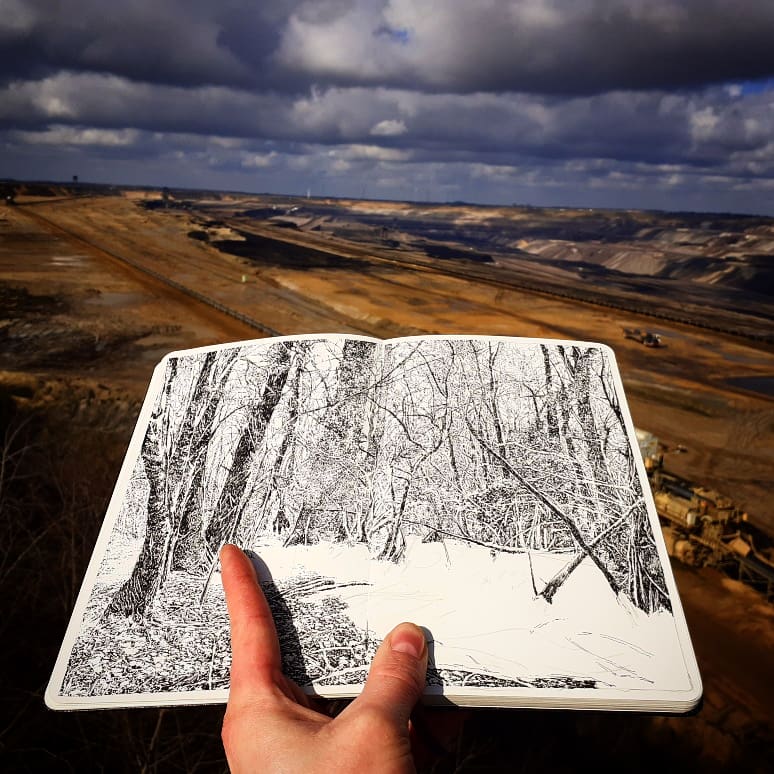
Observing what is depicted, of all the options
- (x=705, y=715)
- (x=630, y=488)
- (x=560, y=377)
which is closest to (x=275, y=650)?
(x=630, y=488)

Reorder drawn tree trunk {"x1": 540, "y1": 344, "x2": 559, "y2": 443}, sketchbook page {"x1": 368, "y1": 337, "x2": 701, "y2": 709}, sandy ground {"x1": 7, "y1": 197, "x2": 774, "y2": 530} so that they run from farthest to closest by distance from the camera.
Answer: sandy ground {"x1": 7, "y1": 197, "x2": 774, "y2": 530} → drawn tree trunk {"x1": 540, "y1": 344, "x2": 559, "y2": 443} → sketchbook page {"x1": 368, "y1": 337, "x2": 701, "y2": 709}

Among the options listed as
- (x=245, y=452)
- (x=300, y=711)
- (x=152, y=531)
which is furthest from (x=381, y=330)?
(x=300, y=711)

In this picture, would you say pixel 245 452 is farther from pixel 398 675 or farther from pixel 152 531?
pixel 398 675

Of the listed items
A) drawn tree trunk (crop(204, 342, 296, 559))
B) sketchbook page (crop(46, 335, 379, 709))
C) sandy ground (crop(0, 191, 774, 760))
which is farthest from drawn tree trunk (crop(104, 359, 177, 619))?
sandy ground (crop(0, 191, 774, 760))

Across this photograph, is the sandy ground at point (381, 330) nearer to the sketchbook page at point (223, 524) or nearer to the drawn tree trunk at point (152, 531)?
the sketchbook page at point (223, 524)

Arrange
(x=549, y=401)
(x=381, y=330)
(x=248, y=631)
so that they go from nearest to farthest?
1. (x=248, y=631)
2. (x=549, y=401)
3. (x=381, y=330)

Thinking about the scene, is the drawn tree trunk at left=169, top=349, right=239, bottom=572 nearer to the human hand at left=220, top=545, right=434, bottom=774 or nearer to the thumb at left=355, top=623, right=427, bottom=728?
the human hand at left=220, top=545, right=434, bottom=774
